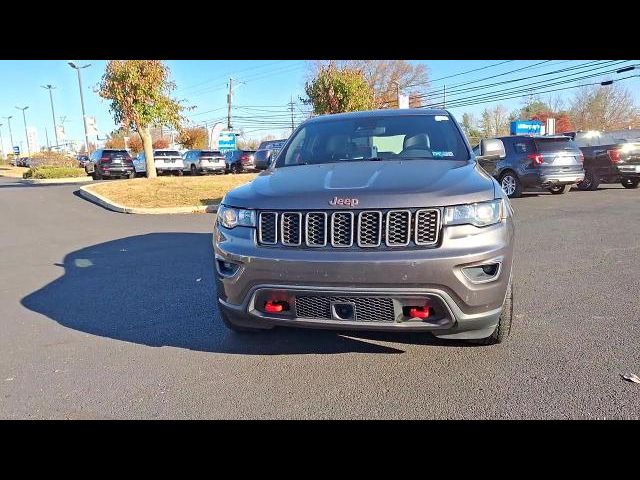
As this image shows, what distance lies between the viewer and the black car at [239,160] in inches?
1226

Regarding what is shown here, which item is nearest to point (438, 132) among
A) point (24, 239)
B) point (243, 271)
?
point (243, 271)

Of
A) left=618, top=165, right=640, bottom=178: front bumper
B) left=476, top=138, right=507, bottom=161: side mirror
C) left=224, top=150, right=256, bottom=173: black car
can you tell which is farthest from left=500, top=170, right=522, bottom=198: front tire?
left=224, top=150, right=256, bottom=173: black car

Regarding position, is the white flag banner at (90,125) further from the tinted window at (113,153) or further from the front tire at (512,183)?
the front tire at (512,183)

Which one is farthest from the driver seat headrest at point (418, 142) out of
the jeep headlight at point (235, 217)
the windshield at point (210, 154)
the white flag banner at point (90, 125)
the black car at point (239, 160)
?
the white flag banner at point (90, 125)

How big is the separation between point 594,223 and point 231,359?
7.47m

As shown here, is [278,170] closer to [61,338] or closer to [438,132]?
[438,132]

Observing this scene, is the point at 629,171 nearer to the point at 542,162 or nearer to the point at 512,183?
the point at 542,162

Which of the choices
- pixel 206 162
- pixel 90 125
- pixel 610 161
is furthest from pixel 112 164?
pixel 610 161

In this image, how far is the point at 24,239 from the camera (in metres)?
8.69

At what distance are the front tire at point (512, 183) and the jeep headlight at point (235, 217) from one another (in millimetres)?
10943

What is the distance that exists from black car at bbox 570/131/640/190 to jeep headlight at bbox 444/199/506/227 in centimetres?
1322

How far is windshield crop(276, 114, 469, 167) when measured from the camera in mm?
3920
